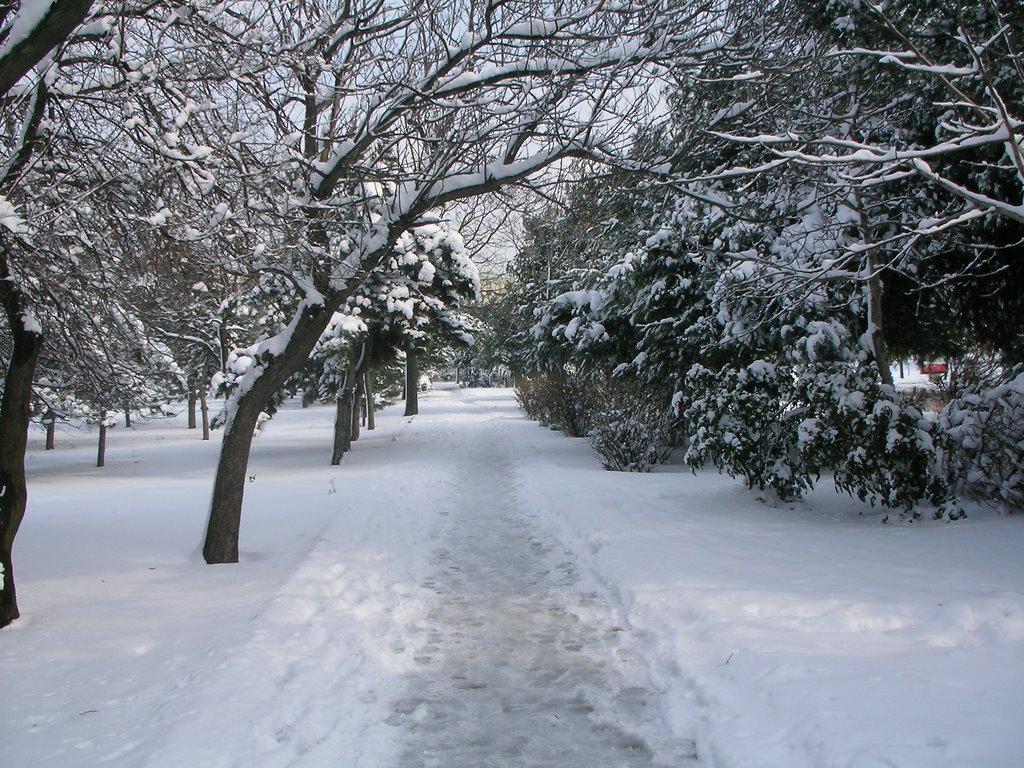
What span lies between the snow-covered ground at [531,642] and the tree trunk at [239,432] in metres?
0.37

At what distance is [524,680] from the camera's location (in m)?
4.63

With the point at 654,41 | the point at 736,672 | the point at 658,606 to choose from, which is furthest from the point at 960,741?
the point at 654,41

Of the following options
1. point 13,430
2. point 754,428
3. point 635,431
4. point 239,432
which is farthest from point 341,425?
point 13,430

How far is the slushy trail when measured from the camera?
3.73 m

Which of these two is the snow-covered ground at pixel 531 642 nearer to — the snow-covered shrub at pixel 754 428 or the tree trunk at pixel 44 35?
the snow-covered shrub at pixel 754 428

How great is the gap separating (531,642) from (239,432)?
408 cm

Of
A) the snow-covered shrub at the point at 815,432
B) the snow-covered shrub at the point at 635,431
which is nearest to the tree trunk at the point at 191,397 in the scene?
the snow-covered shrub at the point at 635,431

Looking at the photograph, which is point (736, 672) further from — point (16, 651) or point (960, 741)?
point (16, 651)

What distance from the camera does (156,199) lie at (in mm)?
6211

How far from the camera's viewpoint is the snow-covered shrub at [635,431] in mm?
14961

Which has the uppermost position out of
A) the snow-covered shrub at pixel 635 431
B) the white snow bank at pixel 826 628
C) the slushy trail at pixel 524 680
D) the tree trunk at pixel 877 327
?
the tree trunk at pixel 877 327

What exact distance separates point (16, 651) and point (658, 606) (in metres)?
4.67

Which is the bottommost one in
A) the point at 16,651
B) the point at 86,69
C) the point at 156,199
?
the point at 16,651

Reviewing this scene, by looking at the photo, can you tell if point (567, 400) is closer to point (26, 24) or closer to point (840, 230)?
point (840, 230)
